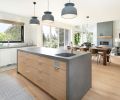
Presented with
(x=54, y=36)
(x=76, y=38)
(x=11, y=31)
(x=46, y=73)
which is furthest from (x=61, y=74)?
(x=76, y=38)

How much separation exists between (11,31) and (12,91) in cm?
380

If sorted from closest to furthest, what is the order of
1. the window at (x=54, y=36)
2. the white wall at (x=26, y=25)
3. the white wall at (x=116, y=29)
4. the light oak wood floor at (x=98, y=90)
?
the light oak wood floor at (x=98, y=90) < the white wall at (x=26, y=25) < the window at (x=54, y=36) < the white wall at (x=116, y=29)

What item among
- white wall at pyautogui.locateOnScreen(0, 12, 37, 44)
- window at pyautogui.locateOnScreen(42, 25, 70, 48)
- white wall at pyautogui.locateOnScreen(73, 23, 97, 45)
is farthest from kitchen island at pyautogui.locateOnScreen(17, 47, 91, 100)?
white wall at pyautogui.locateOnScreen(73, 23, 97, 45)

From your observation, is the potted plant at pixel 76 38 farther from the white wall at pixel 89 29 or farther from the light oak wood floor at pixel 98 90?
the light oak wood floor at pixel 98 90

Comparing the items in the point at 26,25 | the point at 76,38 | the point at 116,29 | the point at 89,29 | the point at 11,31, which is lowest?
the point at 76,38

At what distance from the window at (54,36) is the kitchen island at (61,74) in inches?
165

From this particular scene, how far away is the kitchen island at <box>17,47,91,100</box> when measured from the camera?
1.96 meters

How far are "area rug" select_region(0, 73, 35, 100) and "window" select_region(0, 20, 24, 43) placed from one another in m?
2.78

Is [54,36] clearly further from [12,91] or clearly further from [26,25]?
[12,91]

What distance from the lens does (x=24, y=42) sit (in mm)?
6043

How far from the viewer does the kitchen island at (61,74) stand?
196 centimetres

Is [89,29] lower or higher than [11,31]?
higher

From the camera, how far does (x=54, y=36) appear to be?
7.83m

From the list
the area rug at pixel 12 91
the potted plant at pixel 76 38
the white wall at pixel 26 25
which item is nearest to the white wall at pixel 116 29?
the potted plant at pixel 76 38
